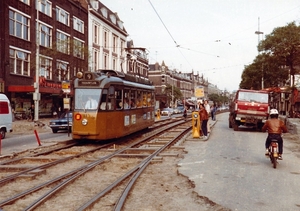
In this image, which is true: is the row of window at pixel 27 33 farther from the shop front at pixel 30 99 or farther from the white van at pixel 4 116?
the white van at pixel 4 116

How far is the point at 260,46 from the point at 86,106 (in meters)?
22.1

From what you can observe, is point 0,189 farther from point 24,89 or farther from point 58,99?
point 58,99

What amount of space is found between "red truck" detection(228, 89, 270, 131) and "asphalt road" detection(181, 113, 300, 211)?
9.05m

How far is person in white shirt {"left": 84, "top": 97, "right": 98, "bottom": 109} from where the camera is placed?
14566 mm

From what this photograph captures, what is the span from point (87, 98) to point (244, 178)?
26.3 feet

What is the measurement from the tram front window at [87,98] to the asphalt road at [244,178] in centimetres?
406

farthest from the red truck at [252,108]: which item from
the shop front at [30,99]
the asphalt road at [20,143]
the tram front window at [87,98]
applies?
the shop front at [30,99]

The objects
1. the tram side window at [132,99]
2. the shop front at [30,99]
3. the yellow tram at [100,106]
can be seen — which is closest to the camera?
the yellow tram at [100,106]

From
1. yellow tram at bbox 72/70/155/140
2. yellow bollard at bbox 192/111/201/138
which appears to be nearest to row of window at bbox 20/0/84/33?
yellow tram at bbox 72/70/155/140

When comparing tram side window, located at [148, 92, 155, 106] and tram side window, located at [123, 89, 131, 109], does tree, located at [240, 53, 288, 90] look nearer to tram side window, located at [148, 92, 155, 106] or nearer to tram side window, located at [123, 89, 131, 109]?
tram side window, located at [148, 92, 155, 106]

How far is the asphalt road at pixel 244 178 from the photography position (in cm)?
663

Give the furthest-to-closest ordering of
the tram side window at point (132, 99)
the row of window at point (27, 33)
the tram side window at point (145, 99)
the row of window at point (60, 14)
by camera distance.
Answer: the row of window at point (60, 14) < the row of window at point (27, 33) < the tram side window at point (145, 99) < the tram side window at point (132, 99)

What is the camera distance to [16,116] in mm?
33750

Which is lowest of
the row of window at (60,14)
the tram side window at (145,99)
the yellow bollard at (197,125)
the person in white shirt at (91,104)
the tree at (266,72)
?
the yellow bollard at (197,125)
